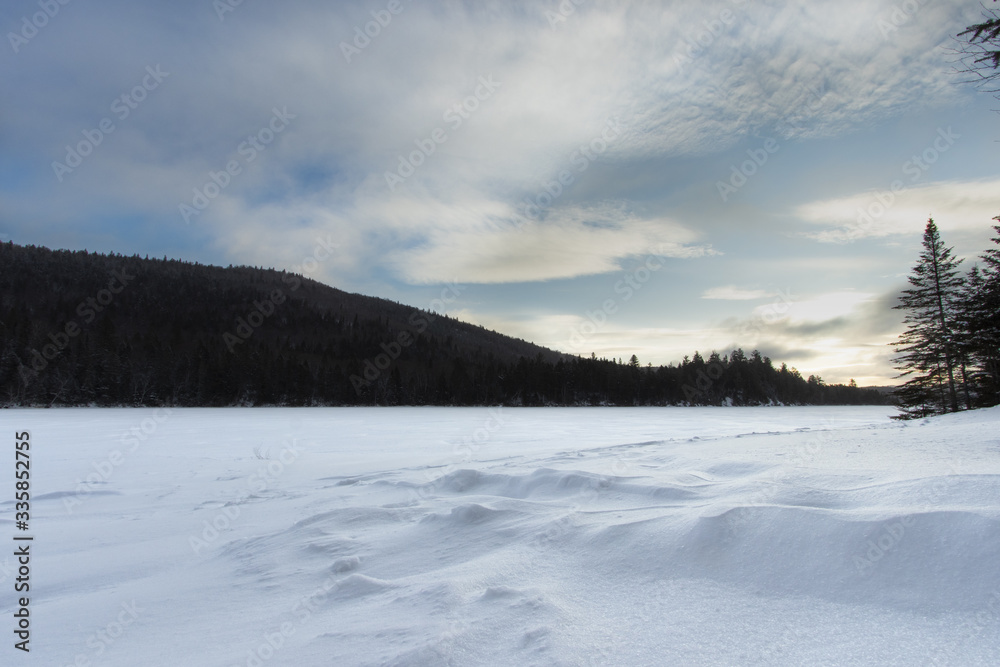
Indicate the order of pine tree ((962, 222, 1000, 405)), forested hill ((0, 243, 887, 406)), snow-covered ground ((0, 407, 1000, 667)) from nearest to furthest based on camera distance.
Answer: snow-covered ground ((0, 407, 1000, 667)) < pine tree ((962, 222, 1000, 405)) < forested hill ((0, 243, 887, 406))

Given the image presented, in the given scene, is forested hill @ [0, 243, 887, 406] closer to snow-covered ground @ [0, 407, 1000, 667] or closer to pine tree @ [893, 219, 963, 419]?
pine tree @ [893, 219, 963, 419]

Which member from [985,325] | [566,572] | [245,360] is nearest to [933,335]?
[985,325]

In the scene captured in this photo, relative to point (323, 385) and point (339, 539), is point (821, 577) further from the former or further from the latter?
point (323, 385)

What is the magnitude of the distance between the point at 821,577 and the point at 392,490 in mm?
5692

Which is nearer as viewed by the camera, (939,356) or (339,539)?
(339,539)

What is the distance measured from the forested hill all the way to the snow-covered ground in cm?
7784

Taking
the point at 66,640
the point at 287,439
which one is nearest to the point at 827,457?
the point at 66,640

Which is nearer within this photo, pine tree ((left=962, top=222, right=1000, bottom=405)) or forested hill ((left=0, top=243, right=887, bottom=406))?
pine tree ((left=962, top=222, right=1000, bottom=405))

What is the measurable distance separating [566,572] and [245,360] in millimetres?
85131

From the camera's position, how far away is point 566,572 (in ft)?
10.7

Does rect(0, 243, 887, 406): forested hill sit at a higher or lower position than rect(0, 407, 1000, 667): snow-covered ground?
higher

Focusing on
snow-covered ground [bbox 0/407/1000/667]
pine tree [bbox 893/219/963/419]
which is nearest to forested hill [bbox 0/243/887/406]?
pine tree [bbox 893/219/963/419]

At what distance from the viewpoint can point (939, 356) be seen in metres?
26.3

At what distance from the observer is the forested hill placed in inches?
2628
